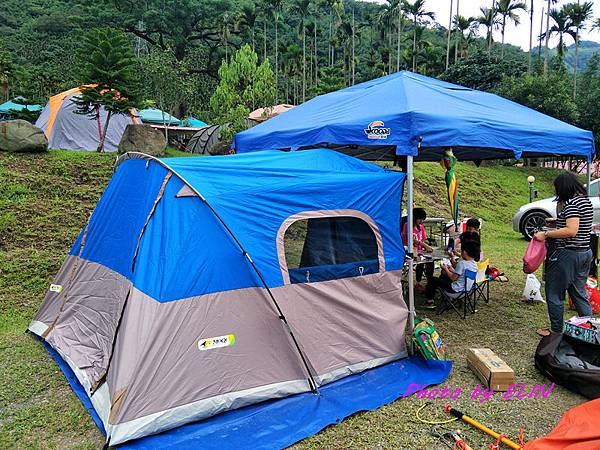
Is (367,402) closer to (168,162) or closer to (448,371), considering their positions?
(448,371)

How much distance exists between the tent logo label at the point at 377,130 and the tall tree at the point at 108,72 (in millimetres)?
9230

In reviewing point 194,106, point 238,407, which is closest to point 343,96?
point 238,407

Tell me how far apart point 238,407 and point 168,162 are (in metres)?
1.98

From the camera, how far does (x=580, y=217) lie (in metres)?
4.27

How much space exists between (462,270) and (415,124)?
6.18 ft

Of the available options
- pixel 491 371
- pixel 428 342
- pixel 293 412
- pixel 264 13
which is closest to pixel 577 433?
pixel 491 371

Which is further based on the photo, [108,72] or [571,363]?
[108,72]

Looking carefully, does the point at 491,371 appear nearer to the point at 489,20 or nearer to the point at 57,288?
the point at 57,288

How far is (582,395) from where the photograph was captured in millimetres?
3746

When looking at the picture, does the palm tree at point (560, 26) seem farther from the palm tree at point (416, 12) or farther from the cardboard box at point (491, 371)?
the cardboard box at point (491, 371)

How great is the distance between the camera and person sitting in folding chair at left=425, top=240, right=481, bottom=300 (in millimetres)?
5359

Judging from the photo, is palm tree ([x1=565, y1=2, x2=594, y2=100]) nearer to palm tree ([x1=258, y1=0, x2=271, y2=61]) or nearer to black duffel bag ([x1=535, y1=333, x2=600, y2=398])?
palm tree ([x1=258, y1=0, x2=271, y2=61])

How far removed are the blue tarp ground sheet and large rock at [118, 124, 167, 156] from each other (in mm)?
8941

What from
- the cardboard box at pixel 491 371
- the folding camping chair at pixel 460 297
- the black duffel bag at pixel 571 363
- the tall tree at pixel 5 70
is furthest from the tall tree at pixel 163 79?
the black duffel bag at pixel 571 363
